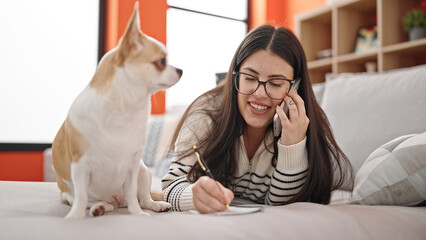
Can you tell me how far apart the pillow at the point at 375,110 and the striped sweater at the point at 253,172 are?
1.16 ft

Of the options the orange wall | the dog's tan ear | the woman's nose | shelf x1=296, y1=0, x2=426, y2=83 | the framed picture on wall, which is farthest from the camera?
the framed picture on wall

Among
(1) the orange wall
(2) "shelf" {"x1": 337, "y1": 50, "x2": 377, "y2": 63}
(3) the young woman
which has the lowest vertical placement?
(1) the orange wall

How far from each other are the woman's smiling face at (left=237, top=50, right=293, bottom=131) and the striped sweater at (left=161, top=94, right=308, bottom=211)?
0.30ft

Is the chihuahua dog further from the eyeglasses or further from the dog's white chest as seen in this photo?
the eyeglasses

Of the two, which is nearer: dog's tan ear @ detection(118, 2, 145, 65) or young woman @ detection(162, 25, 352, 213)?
dog's tan ear @ detection(118, 2, 145, 65)

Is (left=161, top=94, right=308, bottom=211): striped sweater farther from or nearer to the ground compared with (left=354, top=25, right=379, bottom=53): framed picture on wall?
nearer to the ground

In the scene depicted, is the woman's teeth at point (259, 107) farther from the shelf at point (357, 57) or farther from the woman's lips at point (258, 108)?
the shelf at point (357, 57)

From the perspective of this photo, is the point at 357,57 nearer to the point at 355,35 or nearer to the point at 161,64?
the point at 355,35

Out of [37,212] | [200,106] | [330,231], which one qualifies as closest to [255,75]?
A: [200,106]

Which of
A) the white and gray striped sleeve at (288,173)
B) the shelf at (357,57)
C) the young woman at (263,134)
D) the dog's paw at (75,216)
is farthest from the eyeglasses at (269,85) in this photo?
the shelf at (357,57)

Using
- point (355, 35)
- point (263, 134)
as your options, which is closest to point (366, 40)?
point (355, 35)

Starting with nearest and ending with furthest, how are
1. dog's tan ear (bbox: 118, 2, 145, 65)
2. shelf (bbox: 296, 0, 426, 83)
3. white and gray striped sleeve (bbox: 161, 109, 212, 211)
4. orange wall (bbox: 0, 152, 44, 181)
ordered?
dog's tan ear (bbox: 118, 2, 145, 65), white and gray striped sleeve (bbox: 161, 109, 212, 211), orange wall (bbox: 0, 152, 44, 181), shelf (bbox: 296, 0, 426, 83)

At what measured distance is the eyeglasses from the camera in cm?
102

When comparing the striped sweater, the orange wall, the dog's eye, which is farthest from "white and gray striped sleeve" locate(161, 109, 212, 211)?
the orange wall
